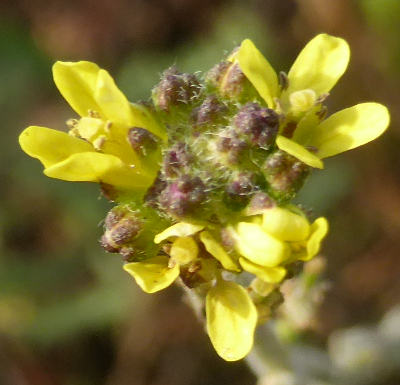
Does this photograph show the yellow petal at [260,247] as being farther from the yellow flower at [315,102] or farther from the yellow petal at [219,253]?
the yellow flower at [315,102]

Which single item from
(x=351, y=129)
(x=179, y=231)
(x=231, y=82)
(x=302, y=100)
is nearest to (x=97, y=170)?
(x=179, y=231)

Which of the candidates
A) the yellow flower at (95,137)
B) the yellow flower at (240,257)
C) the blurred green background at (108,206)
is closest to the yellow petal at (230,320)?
the yellow flower at (240,257)

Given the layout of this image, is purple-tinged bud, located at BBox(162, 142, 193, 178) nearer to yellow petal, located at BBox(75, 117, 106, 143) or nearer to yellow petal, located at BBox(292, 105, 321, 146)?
yellow petal, located at BBox(75, 117, 106, 143)

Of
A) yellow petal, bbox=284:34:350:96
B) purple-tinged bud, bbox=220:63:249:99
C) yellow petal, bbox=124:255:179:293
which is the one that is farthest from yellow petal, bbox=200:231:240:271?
yellow petal, bbox=284:34:350:96

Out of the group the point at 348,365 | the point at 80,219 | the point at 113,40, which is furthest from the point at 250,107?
the point at 113,40

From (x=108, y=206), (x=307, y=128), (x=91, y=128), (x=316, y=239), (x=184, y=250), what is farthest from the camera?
(x=108, y=206)

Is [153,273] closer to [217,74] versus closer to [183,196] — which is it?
[183,196]
